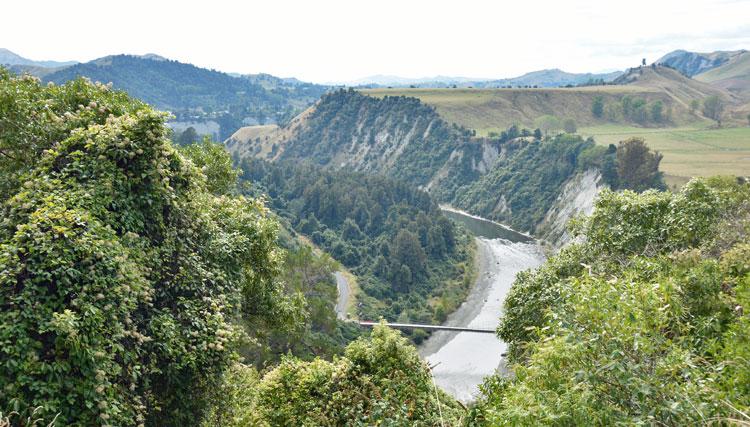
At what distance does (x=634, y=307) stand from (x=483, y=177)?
176m

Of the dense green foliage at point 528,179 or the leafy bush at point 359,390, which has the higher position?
the leafy bush at point 359,390

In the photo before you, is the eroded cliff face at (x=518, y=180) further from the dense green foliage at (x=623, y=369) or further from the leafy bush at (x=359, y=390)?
the dense green foliage at (x=623, y=369)

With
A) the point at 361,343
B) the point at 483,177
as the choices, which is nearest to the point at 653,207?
the point at 361,343

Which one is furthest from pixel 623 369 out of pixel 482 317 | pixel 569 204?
pixel 569 204

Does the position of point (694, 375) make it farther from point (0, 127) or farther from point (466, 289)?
point (466, 289)

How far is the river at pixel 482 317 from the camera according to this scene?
6731 cm

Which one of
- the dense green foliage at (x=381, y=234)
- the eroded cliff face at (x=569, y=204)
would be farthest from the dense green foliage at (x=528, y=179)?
the dense green foliage at (x=381, y=234)

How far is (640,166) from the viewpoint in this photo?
108 meters

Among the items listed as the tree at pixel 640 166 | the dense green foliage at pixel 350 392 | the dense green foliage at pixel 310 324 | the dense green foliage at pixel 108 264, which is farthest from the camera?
the tree at pixel 640 166

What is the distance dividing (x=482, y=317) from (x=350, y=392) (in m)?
76.2

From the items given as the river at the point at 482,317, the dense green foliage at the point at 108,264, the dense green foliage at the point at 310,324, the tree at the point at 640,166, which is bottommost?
the river at the point at 482,317

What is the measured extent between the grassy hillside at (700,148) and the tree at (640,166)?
41.5ft

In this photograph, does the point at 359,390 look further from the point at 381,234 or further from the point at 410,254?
the point at 381,234

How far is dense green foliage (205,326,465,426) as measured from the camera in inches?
523
